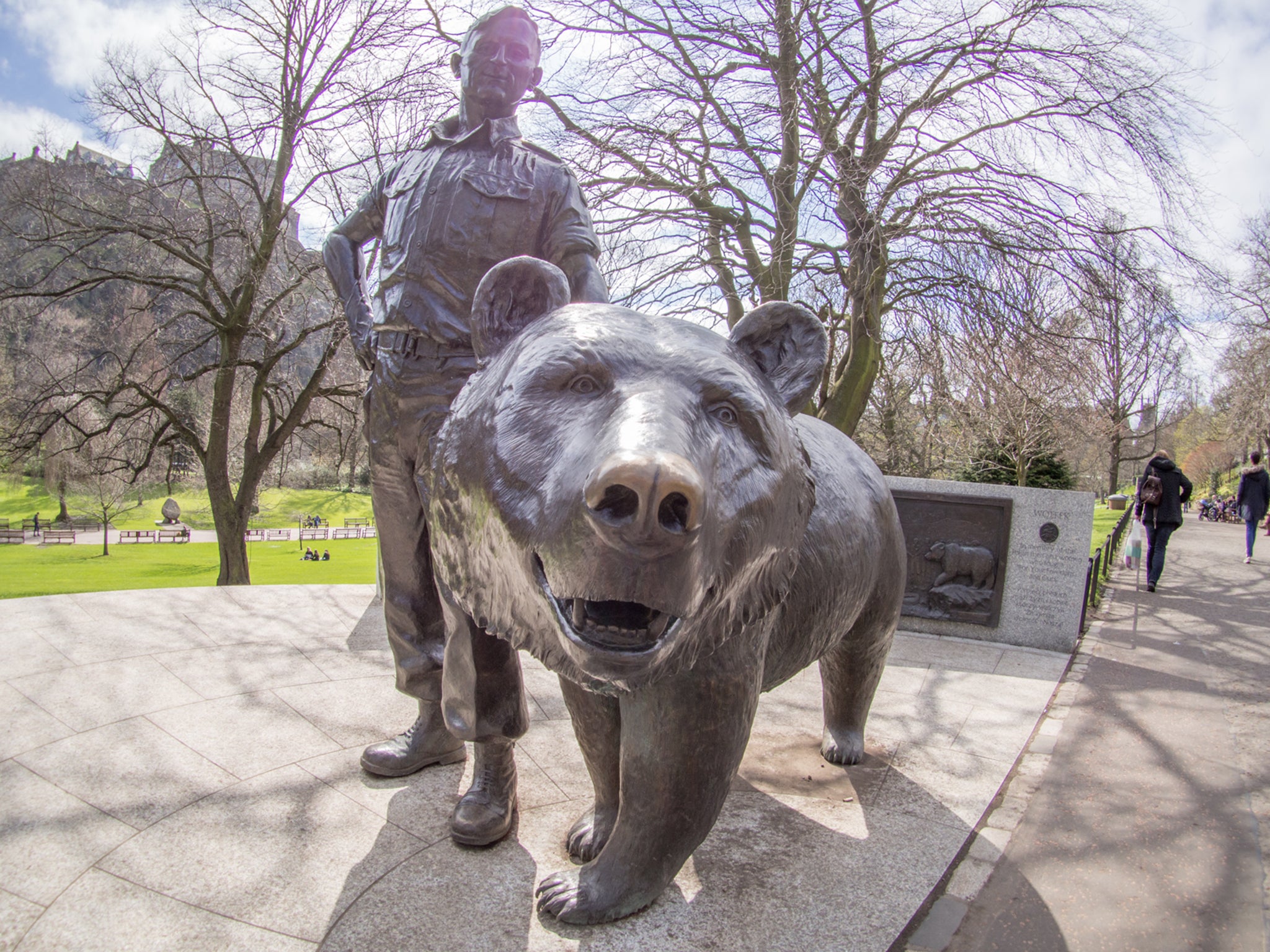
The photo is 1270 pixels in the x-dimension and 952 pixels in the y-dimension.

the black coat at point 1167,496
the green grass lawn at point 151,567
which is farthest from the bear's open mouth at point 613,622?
the black coat at point 1167,496

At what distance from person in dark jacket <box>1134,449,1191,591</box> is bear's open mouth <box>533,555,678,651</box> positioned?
10.9m

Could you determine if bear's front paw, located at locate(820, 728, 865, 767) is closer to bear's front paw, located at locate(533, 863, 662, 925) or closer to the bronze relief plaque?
bear's front paw, located at locate(533, 863, 662, 925)

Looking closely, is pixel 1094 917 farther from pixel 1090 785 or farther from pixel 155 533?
pixel 155 533

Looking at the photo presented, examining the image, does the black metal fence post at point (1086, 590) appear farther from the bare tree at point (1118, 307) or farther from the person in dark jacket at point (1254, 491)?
the person in dark jacket at point (1254, 491)

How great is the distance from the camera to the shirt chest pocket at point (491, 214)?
236cm

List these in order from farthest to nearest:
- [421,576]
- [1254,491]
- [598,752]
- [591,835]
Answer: [1254,491]
[421,576]
[591,835]
[598,752]

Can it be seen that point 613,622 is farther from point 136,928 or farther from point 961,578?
point 961,578

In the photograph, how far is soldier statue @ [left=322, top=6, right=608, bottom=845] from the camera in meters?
2.34

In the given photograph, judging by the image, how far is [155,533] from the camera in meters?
27.4

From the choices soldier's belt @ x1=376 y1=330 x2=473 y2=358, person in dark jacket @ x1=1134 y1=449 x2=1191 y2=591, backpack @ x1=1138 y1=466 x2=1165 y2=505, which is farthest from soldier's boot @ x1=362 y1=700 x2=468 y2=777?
Result: backpack @ x1=1138 y1=466 x2=1165 y2=505

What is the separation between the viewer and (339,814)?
251cm

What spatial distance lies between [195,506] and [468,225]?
37.7 metres

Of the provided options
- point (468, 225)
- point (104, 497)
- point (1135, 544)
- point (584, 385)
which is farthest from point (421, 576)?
point (104, 497)

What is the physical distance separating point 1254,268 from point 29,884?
1413 inches
